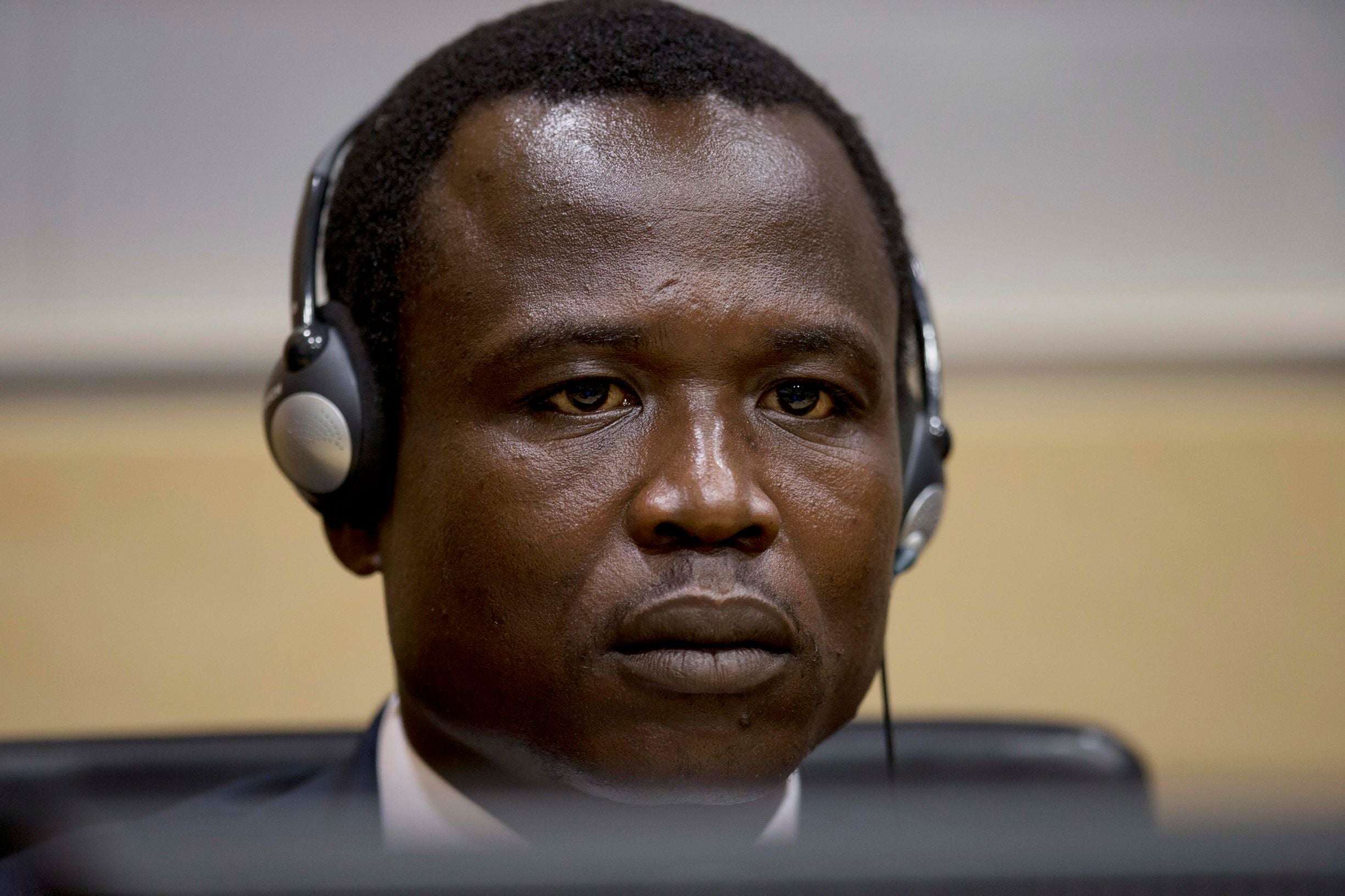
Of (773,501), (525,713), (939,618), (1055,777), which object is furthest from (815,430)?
(939,618)

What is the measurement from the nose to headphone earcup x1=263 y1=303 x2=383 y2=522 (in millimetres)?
219

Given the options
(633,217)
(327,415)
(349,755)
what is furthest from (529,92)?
(349,755)

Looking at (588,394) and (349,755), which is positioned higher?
(588,394)

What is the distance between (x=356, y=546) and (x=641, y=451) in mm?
278

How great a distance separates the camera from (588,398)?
2.66 ft

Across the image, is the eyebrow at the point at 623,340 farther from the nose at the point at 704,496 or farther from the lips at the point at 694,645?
the lips at the point at 694,645

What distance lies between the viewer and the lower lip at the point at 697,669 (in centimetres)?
73

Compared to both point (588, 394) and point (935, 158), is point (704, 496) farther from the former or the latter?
point (935, 158)

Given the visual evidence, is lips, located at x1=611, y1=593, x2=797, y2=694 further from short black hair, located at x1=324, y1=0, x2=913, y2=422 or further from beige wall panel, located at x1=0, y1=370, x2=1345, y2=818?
beige wall panel, located at x1=0, y1=370, x2=1345, y2=818

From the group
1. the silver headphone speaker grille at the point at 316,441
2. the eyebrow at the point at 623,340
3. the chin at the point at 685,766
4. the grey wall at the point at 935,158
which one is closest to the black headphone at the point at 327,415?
the silver headphone speaker grille at the point at 316,441

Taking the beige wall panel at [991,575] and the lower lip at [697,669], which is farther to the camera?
the beige wall panel at [991,575]

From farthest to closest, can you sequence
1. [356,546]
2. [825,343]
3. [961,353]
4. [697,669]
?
[961,353] < [356,546] < [825,343] < [697,669]

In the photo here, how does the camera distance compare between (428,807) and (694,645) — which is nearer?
(694,645)

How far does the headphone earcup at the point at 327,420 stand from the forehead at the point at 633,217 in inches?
2.7
